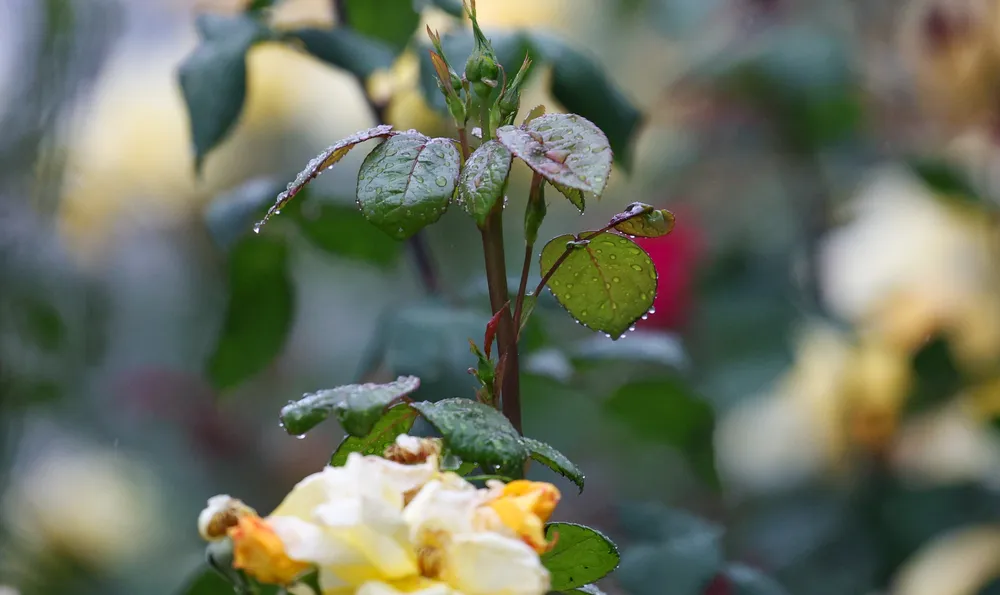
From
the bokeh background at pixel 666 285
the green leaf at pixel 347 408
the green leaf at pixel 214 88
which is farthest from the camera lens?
Result: the bokeh background at pixel 666 285

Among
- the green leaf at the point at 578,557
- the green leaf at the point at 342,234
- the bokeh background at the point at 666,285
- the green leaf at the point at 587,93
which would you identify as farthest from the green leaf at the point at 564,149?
the bokeh background at the point at 666,285

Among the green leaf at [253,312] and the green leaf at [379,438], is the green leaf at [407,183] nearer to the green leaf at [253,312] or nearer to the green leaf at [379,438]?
the green leaf at [379,438]

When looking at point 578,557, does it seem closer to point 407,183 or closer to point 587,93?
point 407,183

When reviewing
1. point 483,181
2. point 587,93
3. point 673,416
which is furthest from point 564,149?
point 673,416

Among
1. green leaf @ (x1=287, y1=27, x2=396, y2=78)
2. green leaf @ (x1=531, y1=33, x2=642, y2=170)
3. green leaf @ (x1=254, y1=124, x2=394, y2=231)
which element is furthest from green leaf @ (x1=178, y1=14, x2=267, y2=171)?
green leaf @ (x1=254, y1=124, x2=394, y2=231)

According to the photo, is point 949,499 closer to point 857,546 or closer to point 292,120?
point 857,546

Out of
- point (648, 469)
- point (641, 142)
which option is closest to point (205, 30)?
point (648, 469)
